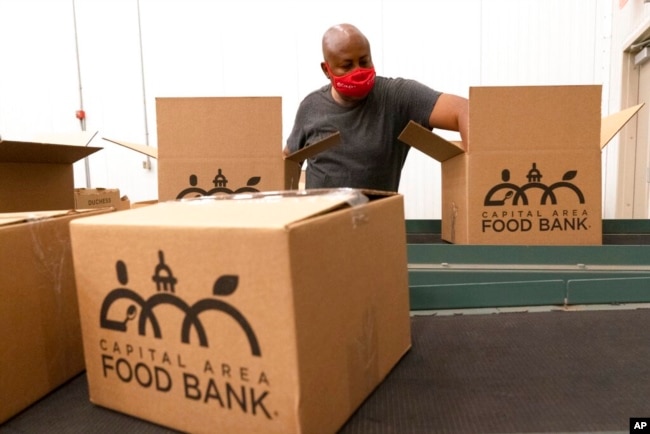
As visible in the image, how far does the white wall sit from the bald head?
3.87 feet

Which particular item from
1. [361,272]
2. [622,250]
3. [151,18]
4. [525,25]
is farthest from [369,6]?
[361,272]

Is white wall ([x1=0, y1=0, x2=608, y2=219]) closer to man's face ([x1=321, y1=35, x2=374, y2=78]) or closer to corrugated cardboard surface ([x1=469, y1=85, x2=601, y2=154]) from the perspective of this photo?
man's face ([x1=321, y1=35, x2=374, y2=78])

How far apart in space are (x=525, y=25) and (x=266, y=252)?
8.15ft

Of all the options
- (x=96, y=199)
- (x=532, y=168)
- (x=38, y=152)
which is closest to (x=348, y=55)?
(x=532, y=168)

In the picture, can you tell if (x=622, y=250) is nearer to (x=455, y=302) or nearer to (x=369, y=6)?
(x=455, y=302)

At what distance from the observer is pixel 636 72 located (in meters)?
2.16

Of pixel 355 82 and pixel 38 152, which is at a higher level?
pixel 355 82

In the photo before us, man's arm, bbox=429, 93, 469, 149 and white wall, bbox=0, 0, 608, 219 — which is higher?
white wall, bbox=0, 0, 608, 219

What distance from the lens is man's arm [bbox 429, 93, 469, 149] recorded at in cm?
116

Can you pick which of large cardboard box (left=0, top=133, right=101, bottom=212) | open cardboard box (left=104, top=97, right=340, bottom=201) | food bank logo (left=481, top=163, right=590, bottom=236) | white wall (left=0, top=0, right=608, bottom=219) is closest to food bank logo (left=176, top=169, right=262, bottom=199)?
open cardboard box (left=104, top=97, right=340, bottom=201)

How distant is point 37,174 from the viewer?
107 centimetres

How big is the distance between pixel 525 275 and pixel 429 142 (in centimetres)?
40

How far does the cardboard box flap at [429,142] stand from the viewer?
1029 mm

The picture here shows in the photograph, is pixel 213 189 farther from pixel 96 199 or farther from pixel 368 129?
pixel 96 199
